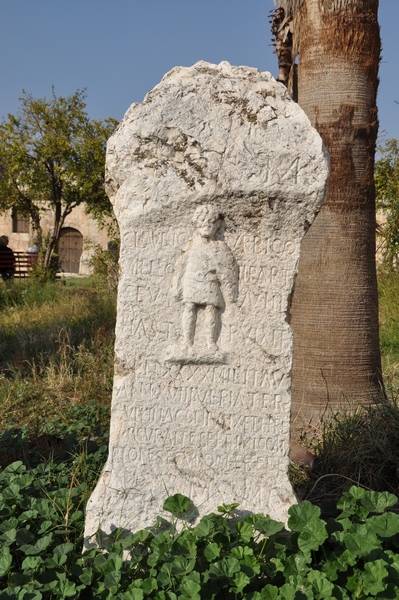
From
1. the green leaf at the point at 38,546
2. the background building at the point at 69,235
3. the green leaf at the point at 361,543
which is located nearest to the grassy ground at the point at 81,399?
the green leaf at the point at 361,543

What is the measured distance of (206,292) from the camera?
276 centimetres

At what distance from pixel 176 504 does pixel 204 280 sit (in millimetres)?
972

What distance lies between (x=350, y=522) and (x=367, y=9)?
133 inches

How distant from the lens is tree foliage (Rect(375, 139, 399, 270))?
10.6 meters

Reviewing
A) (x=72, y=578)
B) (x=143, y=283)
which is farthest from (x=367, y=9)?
(x=72, y=578)

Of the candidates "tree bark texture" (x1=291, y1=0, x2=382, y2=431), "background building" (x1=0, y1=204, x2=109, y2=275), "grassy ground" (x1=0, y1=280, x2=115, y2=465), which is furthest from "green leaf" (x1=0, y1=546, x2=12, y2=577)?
"background building" (x1=0, y1=204, x2=109, y2=275)

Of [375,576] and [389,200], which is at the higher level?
[389,200]

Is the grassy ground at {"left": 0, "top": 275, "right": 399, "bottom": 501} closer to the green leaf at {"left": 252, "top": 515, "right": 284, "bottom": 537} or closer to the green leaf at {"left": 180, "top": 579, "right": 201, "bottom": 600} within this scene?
the green leaf at {"left": 252, "top": 515, "right": 284, "bottom": 537}

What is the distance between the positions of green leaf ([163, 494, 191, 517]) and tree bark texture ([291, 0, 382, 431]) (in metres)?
1.69

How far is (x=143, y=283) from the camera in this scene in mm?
2768

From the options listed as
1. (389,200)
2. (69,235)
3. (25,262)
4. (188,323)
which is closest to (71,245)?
(69,235)

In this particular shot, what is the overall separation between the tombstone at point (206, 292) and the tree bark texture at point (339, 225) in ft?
4.97

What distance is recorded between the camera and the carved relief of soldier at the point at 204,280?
9.02ft

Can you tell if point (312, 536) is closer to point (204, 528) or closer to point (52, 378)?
point (204, 528)
